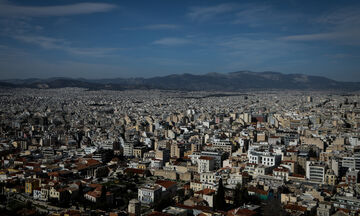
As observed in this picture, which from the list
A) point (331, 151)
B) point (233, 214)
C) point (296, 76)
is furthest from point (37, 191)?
point (296, 76)

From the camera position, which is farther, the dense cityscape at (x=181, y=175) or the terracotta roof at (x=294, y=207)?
the dense cityscape at (x=181, y=175)

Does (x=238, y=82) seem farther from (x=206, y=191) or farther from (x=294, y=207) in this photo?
(x=294, y=207)

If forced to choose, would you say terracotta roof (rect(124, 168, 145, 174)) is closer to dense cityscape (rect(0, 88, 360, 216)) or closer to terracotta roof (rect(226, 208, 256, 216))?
dense cityscape (rect(0, 88, 360, 216))

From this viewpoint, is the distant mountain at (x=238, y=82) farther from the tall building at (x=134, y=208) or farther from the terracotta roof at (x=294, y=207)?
the terracotta roof at (x=294, y=207)

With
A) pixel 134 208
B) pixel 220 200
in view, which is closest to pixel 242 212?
pixel 220 200

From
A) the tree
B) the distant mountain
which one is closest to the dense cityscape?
the tree

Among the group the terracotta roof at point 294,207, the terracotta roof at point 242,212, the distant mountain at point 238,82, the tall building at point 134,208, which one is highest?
the distant mountain at point 238,82

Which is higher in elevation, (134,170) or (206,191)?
(206,191)

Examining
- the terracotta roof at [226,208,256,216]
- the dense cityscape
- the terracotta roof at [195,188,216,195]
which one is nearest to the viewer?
the terracotta roof at [226,208,256,216]

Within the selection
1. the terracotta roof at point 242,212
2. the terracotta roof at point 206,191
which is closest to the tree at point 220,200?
the terracotta roof at point 206,191

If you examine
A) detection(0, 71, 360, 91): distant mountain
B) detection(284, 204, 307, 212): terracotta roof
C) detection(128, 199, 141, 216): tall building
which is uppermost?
detection(0, 71, 360, 91): distant mountain

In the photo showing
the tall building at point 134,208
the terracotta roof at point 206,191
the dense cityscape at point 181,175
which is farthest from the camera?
the terracotta roof at point 206,191
